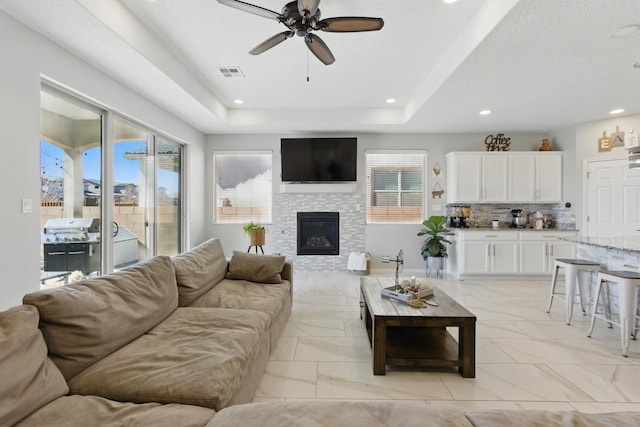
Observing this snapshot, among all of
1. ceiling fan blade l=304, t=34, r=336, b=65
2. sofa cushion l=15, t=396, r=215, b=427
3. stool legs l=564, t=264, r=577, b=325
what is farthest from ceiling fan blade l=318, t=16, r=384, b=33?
stool legs l=564, t=264, r=577, b=325

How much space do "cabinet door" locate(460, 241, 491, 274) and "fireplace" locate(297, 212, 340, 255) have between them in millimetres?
2287

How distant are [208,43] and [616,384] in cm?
Answer: 458

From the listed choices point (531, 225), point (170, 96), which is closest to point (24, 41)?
point (170, 96)

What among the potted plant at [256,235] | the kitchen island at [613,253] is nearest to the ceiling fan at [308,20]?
the kitchen island at [613,253]

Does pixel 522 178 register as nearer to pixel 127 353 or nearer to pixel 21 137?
pixel 127 353

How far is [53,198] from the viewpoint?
297cm

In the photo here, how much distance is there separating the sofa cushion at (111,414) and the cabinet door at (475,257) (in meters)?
5.04

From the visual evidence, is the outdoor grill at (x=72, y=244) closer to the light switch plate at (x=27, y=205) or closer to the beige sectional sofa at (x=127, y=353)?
the light switch plate at (x=27, y=205)

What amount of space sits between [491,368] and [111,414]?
8.21 ft

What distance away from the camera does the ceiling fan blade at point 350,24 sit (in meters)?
2.28

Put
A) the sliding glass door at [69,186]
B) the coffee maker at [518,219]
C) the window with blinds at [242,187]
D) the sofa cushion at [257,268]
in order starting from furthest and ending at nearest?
the window with blinds at [242,187], the coffee maker at [518,219], the sofa cushion at [257,268], the sliding glass door at [69,186]

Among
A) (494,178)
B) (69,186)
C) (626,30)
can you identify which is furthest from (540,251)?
(69,186)

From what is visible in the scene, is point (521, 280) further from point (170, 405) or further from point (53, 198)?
point (53, 198)

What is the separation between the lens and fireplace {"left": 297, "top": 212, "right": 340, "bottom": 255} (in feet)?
20.1
